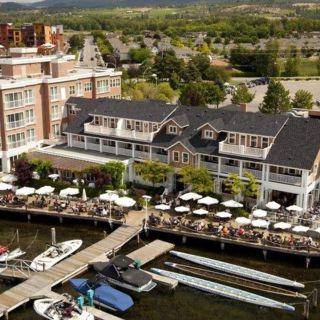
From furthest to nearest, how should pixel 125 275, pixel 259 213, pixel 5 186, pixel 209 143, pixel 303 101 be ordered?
pixel 303 101
pixel 5 186
pixel 209 143
pixel 259 213
pixel 125 275

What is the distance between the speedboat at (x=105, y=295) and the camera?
38.2 m

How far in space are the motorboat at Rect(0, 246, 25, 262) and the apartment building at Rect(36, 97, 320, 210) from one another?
57.7 ft

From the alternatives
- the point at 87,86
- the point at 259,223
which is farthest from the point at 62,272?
the point at 87,86

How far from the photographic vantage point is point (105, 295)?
128ft

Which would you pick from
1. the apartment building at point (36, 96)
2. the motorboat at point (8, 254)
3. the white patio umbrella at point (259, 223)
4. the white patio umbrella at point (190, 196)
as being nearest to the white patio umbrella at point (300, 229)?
the white patio umbrella at point (259, 223)

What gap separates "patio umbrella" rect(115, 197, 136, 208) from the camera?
52.1 metres

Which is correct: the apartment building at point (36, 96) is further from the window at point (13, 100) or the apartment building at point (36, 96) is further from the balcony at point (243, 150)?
the balcony at point (243, 150)

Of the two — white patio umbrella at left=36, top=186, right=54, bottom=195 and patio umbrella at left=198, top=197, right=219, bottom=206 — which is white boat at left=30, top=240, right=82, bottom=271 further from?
patio umbrella at left=198, top=197, right=219, bottom=206

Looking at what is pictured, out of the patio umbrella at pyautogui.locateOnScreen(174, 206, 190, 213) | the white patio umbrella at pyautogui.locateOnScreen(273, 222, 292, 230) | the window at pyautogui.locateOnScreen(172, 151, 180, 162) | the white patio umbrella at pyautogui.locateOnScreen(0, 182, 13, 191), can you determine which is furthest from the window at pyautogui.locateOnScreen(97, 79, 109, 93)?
the white patio umbrella at pyautogui.locateOnScreen(273, 222, 292, 230)

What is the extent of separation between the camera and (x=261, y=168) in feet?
178

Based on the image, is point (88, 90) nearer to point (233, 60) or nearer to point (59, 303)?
point (59, 303)

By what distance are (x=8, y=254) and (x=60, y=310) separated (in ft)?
35.7

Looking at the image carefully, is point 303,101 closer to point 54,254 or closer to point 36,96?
point 36,96

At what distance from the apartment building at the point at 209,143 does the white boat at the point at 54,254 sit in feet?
49.0
